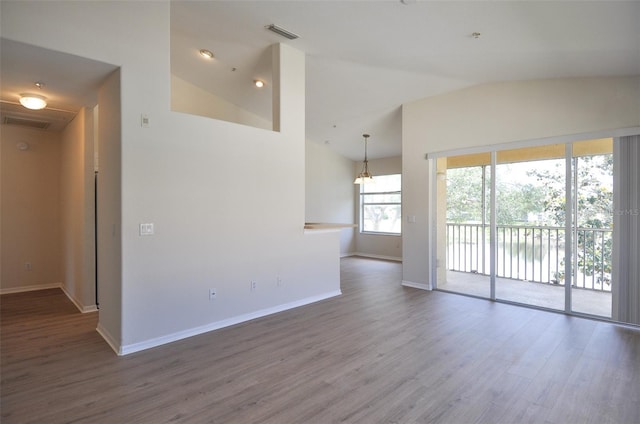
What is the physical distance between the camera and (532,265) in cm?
499

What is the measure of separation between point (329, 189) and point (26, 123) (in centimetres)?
635

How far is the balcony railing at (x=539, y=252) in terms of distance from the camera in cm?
405

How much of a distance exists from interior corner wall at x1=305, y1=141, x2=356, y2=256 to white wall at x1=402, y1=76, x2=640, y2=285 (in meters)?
3.25

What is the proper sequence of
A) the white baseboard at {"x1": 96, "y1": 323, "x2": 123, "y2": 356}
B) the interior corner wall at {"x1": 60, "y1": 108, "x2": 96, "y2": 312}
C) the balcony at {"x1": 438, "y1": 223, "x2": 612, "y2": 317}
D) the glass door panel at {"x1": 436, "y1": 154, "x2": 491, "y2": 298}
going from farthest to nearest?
1. the glass door panel at {"x1": 436, "y1": 154, "x2": 491, "y2": 298}
2. the interior corner wall at {"x1": 60, "y1": 108, "x2": 96, "y2": 312}
3. the balcony at {"x1": 438, "y1": 223, "x2": 612, "y2": 317}
4. the white baseboard at {"x1": 96, "y1": 323, "x2": 123, "y2": 356}

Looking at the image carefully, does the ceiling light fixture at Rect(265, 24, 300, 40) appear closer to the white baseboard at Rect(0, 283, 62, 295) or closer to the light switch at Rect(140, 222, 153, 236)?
the light switch at Rect(140, 222, 153, 236)

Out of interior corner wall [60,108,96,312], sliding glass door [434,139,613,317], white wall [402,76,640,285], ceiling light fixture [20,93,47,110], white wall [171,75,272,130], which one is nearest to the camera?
ceiling light fixture [20,93,47,110]

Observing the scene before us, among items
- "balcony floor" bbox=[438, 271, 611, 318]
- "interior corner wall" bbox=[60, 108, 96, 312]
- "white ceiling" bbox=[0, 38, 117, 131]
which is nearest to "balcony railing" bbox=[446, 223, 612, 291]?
"balcony floor" bbox=[438, 271, 611, 318]

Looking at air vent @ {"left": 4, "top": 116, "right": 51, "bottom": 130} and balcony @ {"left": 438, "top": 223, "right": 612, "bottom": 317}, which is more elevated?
air vent @ {"left": 4, "top": 116, "right": 51, "bottom": 130}

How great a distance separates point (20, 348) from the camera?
10.1 ft

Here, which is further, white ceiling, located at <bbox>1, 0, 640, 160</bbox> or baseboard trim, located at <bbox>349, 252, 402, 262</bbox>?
baseboard trim, located at <bbox>349, 252, 402, 262</bbox>

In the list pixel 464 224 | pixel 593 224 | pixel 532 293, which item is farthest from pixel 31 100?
pixel 532 293

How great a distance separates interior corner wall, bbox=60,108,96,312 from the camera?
13.9 ft

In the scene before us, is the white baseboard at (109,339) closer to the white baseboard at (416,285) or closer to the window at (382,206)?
the white baseboard at (416,285)

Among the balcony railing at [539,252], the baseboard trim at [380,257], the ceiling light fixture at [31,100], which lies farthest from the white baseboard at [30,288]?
the balcony railing at [539,252]
